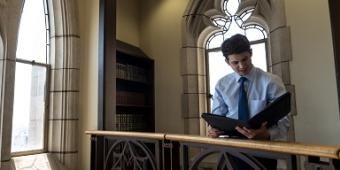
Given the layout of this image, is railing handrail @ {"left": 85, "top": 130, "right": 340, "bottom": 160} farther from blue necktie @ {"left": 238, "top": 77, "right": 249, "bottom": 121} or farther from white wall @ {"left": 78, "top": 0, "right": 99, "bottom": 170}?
white wall @ {"left": 78, "top": 0, "right": 99, "bottom": 170}

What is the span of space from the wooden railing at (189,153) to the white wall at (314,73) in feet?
4.95

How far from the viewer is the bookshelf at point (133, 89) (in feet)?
14.6

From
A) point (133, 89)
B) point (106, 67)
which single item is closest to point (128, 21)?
point (133, 89)

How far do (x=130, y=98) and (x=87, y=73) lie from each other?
3.35ft

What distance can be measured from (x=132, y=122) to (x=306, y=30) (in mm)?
2892

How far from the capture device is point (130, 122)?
459cm

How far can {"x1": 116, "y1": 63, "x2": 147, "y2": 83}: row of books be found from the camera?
14.7 feet

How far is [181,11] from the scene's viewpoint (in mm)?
4836

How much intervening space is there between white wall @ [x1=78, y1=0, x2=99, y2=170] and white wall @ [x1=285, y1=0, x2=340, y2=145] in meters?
2.61

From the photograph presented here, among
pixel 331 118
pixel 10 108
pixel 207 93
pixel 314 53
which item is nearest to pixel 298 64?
pixel 314 53

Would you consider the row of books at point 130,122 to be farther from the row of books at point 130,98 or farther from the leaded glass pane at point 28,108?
the leaded glass pane at point 28,108

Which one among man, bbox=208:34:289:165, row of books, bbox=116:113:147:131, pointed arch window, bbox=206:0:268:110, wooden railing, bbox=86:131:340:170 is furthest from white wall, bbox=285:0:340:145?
row of books, bbox=116:113:147:131

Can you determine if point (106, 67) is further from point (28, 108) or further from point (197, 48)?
point (197, 48)

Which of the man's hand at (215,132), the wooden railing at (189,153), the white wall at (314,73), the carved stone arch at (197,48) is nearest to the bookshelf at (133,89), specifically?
the carved stone arch at (197,48)
